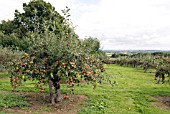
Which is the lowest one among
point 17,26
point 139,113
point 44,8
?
point 139,113

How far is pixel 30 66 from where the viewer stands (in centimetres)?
845

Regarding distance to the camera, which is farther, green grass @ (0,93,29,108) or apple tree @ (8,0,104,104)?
green grass @ (0,93,29,108)

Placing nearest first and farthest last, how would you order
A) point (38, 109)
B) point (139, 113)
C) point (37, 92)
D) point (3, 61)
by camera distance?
1. point (38, 109)
2. point (139, 113)
3. point (37, 92)
4. point (3, 61)

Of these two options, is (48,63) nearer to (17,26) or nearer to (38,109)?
(38,109)

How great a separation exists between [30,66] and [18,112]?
6.18 feet

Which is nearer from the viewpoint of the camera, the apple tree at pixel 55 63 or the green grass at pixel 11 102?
the apple tree at pixel 55 63

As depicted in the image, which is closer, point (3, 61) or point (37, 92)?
point (37, 92)

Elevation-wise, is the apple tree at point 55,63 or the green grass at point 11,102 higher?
the apple tree at point 55,63

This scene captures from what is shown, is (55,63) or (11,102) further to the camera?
(11,102)

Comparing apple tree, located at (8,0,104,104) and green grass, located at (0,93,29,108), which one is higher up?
apple tree, located at (8,0,104,104)

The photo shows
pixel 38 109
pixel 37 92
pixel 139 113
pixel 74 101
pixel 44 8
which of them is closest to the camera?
pixel 38 109

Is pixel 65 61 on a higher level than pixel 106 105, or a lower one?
higher

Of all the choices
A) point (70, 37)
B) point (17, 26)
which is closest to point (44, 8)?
point (17, 26)

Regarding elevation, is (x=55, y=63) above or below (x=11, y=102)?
above
